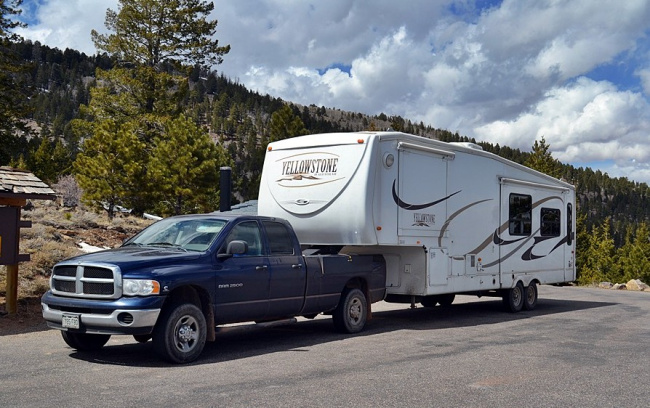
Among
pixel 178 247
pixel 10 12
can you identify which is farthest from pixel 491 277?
pixel 10 12

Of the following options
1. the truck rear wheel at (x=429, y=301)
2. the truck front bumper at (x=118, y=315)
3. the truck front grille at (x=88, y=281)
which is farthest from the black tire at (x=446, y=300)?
the truck front grille at (x=88, y=281)

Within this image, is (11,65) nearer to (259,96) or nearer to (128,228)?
(128,228)

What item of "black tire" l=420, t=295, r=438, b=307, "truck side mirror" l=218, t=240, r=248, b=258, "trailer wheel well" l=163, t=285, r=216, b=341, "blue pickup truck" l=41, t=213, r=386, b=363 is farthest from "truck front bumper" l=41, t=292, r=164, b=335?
"black tire" l=420, t=295, r=438, b=307

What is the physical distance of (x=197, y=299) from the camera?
8.75 metres

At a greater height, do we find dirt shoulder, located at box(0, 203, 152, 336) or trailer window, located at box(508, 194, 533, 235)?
trailer window, located at box(508, 194, 533, 235)

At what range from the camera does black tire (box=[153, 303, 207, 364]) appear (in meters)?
8.16

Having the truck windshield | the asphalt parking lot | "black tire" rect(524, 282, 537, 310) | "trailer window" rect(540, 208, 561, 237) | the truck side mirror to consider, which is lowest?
the asphalt parking lot

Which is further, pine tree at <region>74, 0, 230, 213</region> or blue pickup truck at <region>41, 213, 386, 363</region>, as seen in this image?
pine tree at <region>74, 0, 230, 213</region>

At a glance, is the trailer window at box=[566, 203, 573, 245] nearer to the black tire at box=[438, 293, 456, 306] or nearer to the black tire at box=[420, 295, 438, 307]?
the black tire at box=[438, 293, 456, 306]

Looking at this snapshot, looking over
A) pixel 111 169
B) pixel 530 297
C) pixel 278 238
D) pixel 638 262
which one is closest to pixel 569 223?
pixel 530 297

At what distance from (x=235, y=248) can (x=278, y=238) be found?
54.1 inches

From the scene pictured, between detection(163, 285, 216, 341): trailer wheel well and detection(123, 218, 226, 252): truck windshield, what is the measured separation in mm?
579

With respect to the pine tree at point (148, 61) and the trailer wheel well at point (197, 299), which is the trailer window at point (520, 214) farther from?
the pine tree at point (148, 61)

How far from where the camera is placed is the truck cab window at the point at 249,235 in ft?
31.3
